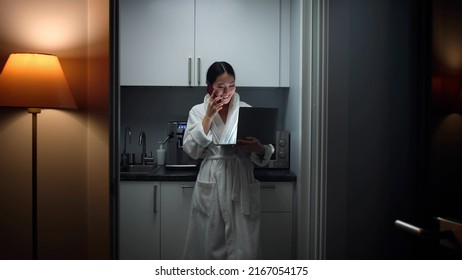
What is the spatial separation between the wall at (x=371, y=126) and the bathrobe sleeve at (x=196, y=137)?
71 cm

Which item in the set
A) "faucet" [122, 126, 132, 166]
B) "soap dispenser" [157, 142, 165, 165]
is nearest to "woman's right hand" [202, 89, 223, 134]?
"soap dispenser" [157, 142, 165, 165]

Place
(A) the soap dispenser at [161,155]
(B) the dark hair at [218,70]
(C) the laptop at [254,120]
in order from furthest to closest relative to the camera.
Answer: (A) the soap dispenser at [161,155], (B) the dark hair at [218,70], (C) the laptop at [254,120]

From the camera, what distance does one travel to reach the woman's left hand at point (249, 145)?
1.60 metres

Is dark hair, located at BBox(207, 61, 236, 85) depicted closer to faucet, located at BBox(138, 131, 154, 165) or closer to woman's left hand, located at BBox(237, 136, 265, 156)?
woman's left hand, located at BBox(237, 136, 265, 156)

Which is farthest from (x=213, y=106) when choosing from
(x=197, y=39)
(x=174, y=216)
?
(x=174, y=216)

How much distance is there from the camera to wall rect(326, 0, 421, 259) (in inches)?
27.5

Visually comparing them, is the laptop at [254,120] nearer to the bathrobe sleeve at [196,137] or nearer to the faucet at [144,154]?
the bathrobe sleeve at [196,137]

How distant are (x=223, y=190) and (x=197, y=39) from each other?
80cm

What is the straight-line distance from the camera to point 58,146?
3.20 feet

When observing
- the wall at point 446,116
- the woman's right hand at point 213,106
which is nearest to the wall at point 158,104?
the woman's right hand at point 213,106

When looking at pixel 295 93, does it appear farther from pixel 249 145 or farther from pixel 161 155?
pixel 161 155

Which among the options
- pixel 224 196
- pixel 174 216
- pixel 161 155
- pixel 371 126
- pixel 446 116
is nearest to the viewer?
pixel 446 116

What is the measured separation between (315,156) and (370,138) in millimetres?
274

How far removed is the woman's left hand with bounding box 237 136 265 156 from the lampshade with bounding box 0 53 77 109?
0.84 meters
